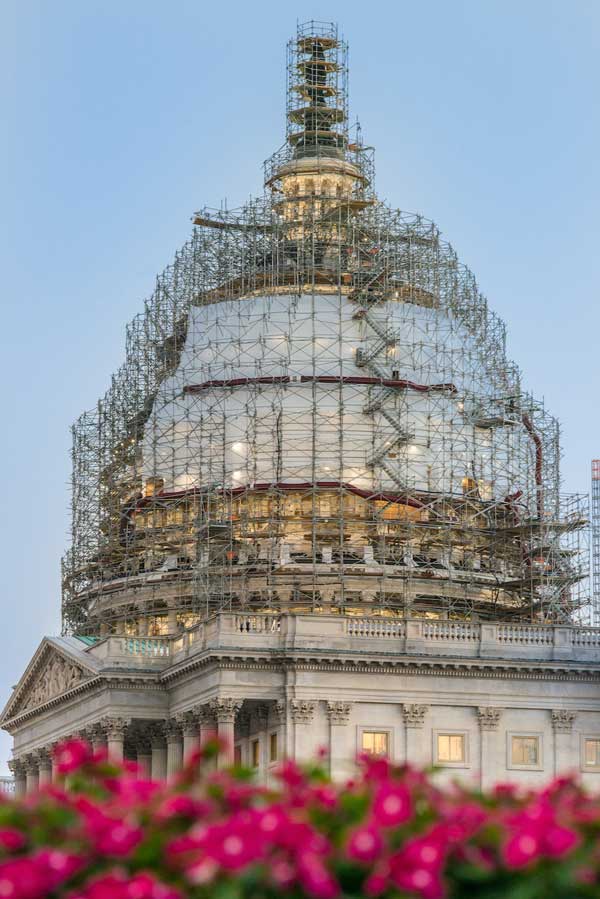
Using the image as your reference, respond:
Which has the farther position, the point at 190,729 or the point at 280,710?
the point at 190,729

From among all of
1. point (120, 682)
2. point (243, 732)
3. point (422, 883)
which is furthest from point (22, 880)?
point (120, 682)

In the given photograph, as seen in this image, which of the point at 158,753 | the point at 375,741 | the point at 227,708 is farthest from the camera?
the point at 158,753

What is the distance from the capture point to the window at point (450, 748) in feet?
294

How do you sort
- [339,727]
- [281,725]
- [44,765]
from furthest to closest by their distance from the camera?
[44,765], [281,725], [339,727]

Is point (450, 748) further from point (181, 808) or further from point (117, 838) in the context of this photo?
point (117, 838)

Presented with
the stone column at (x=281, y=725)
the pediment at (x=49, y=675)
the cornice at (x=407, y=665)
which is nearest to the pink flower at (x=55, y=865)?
the stone column at (x=281, y=725)

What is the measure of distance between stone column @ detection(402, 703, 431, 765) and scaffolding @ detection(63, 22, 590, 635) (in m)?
13.0

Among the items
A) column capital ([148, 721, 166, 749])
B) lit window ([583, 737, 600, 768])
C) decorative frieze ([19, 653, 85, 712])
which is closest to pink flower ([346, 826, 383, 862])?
lit window ([583, 737, 600, 768])

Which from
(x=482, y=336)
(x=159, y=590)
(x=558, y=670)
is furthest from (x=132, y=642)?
(x=482, y=336)

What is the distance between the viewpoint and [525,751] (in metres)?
90.3

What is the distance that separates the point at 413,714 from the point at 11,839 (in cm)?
6986

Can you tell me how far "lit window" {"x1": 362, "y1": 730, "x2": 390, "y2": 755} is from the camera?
89.3 m

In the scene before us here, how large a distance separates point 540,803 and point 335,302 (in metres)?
94.4

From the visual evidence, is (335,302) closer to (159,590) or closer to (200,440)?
(200,440)
